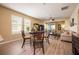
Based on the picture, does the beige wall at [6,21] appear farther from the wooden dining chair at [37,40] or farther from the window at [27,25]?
the wooden dining chair at [37,40]

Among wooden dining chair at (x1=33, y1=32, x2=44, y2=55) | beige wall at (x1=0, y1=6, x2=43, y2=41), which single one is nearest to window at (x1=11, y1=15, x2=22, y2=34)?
beige wall at (x1=0, y1=6, x2=43, y2=41)

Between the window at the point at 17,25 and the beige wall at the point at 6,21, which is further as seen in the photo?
→ the beige wall at the point at 6,21

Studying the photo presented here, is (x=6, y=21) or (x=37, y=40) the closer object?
(x=37, y=40)

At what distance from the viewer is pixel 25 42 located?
3.67 metres

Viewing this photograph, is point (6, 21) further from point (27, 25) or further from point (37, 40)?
point (37, 40)

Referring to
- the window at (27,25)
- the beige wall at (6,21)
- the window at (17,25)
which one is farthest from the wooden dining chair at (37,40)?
the window at (17,25)

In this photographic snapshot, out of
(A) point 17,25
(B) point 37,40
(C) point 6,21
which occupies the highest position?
(C) point 6,21

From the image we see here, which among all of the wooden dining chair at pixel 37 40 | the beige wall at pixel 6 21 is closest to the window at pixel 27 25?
the beige wall at pixel 6 21

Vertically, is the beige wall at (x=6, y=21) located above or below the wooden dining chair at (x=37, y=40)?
above

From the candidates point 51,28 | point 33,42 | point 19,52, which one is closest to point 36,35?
point 33,42

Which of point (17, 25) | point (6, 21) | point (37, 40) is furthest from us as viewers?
point (6, 21)

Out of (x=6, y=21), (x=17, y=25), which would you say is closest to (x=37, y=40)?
(x=17, y=25)

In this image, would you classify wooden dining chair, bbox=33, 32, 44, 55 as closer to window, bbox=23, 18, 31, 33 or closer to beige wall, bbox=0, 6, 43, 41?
window, bbox=23, 18, 31, 33
